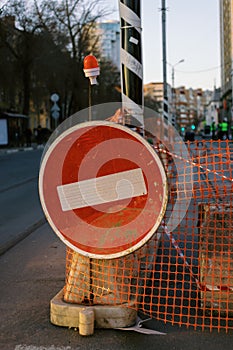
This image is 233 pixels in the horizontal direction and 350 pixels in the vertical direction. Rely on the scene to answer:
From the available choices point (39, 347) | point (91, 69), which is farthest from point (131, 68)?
point (39, 347)

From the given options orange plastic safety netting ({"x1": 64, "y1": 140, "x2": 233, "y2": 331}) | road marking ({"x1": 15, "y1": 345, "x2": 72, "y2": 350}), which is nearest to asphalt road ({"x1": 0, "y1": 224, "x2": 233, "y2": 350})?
road marking ({"x1": 15, "y1": 345, "x2": 72, "y2": 350})

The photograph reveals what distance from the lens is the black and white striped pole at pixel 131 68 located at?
638cm

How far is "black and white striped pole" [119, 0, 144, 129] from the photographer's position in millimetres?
6379

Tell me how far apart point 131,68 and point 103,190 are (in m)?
2.42

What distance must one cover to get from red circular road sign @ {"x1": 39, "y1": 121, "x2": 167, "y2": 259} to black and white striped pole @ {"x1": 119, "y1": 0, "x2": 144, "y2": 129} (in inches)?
72.0

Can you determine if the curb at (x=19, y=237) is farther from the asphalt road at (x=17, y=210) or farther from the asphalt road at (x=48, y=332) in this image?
the asphalt road at (x=48, y=332)

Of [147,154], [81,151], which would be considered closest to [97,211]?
[81,151]

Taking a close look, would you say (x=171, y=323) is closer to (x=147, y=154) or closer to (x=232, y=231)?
(x=232, y=231)

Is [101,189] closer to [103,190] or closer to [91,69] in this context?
[103,190]

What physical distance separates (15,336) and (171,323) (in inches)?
47.5

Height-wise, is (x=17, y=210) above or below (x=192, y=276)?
below

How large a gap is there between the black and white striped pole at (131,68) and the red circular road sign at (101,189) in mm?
1829

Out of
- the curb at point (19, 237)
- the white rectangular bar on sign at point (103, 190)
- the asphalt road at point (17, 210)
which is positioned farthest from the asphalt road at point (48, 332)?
the asphalt road at point (17, 210)

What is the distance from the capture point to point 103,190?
174 inches
